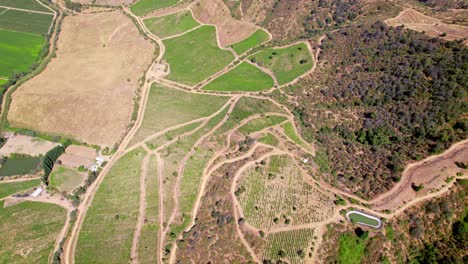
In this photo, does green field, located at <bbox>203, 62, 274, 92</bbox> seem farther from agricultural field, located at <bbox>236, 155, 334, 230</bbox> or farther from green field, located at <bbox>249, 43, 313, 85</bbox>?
agricultural field, located at <bbox>236, 155, 334, 230</bbox>

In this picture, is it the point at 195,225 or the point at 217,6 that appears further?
the point at 217,6

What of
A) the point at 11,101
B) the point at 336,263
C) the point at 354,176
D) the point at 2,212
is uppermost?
the point at 11,101

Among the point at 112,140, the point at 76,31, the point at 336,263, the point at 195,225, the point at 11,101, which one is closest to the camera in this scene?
the point at 336,263

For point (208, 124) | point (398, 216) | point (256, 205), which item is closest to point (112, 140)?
point (208, 124)

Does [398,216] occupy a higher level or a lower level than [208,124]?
lower

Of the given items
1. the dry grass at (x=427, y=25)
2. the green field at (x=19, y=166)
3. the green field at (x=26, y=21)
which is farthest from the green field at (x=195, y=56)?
the dry grass at (x=427, y=25)

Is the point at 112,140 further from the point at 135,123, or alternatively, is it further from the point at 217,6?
the point at 217,6

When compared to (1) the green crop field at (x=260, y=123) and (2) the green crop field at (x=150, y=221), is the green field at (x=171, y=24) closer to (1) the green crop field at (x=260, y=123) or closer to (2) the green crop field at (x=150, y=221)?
(1) the green crop field at (x=260, y=123)
